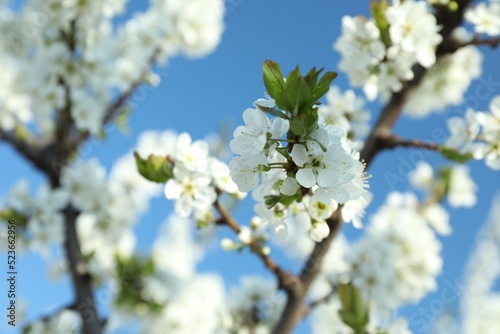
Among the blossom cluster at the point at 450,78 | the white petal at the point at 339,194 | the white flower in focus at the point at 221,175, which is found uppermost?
the blossom cluster at the point at 450,78

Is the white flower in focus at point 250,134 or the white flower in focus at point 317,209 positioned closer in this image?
the white flower in focus at point 250,134

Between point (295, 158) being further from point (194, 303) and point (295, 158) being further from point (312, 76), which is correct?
point (194, 303)

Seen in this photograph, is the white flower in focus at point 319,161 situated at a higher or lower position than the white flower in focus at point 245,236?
higher

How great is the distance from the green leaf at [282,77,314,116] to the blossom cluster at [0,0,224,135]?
1.97 m

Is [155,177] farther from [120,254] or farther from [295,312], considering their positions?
[120,254]

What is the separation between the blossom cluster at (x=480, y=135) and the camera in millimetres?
1509

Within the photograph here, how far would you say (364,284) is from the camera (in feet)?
8.00

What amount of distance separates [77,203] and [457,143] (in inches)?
84.8

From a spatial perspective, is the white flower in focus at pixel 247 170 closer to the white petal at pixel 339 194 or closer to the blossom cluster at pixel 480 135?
the white petal at pixel 339 194

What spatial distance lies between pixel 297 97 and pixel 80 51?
2.42 meters

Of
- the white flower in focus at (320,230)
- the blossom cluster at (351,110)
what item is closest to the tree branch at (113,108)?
the blossom cluster at (351,110)

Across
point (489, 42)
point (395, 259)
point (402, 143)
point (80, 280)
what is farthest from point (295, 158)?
point (80, 280)

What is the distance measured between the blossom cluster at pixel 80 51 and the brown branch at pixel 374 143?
1222 mm

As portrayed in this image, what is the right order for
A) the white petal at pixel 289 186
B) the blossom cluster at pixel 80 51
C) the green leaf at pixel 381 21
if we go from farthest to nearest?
the blossom cluster at pixel 80 51, the green leaf at pixel 381 21, the white petal at pixel 289 186
